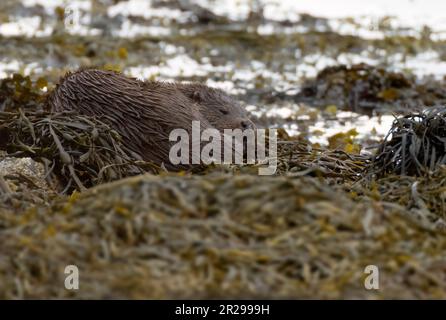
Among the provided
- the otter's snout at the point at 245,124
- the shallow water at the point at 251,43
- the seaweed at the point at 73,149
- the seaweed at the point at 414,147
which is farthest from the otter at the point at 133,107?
the shallow water at the point at 251,43

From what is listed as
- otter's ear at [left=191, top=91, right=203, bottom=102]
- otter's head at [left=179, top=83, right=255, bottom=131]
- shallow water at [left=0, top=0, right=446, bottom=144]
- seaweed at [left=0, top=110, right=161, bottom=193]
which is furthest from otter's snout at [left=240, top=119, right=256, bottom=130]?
shallow water at [left=0, top=0, right=446, bottom=144]

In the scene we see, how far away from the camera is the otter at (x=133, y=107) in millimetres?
4746

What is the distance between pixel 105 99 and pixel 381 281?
101 inches

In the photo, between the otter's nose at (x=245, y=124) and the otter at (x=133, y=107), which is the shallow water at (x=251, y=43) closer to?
the otter's nose at (x=245, y=124)

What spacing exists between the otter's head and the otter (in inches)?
9.3

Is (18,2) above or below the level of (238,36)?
above

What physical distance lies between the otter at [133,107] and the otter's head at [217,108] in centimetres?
24

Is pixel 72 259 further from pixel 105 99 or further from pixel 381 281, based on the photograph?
pixel 105 99

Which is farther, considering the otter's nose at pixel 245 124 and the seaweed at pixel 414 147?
the otter's nose at pixel 245 124

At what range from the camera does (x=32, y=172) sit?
4445mm

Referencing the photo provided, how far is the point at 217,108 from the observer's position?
554cm

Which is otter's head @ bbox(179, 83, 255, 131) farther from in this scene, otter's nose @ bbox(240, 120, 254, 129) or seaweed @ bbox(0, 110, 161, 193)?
seaweed @ bbox(0, 110, 161, 193)

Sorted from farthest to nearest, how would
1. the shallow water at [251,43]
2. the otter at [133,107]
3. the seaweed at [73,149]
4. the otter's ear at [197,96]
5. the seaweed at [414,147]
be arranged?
the shallow water at [251,43] → the otter's ear at [197,96] → the otter at [133,107] → the seaweed at [414,147] → the seaweed at [73,149]

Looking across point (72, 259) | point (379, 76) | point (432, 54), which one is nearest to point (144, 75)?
point (379, 76)
